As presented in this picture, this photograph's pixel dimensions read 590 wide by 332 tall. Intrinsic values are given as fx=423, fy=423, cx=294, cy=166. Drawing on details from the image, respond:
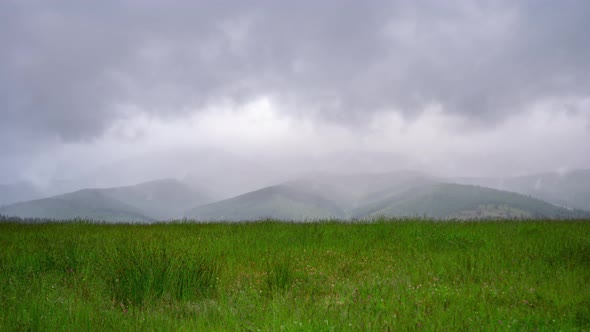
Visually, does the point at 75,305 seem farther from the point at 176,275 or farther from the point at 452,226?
the point at 452,226

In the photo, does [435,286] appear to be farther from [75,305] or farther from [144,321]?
[75,305]

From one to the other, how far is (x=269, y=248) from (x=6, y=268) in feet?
19.9

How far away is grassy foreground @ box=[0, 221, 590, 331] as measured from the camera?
5684 millimetres

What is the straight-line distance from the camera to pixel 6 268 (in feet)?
30.4

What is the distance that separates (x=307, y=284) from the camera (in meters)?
8.12

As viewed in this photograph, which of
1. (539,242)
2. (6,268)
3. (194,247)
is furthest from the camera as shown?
(539,242)

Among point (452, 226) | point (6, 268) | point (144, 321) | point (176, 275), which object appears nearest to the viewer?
point (144, 321)

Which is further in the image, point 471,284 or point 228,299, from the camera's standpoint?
point 471,284

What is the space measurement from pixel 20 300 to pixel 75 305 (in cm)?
103

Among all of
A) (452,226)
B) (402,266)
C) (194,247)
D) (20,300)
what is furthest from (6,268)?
(452,226)

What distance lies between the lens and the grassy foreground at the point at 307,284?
5684mm

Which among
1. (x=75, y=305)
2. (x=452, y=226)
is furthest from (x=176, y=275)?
(x=452, y=226)

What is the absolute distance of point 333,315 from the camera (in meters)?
5.70

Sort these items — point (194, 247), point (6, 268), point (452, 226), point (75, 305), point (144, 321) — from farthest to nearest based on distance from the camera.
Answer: point (452, 226) < point (194, 247) < point (6, 268) < point (75, 305) < point (144, 321)
